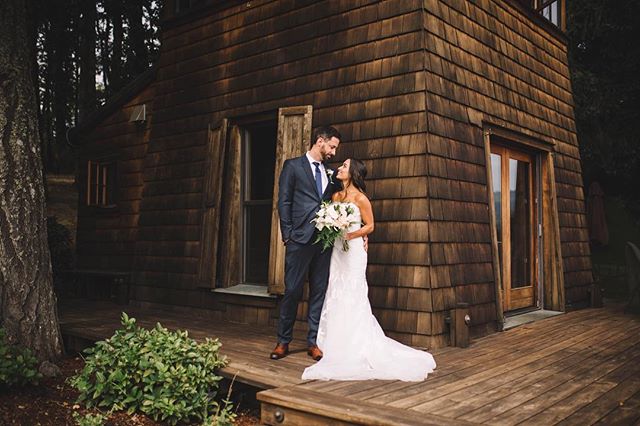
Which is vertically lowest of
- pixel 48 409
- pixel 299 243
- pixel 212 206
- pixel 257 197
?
pixel 48 409

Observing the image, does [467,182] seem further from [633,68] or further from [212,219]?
[633,68]

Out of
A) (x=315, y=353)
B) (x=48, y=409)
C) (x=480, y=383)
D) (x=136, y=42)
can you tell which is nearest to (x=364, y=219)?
(x=315, y=353)

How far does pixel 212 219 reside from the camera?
664cm

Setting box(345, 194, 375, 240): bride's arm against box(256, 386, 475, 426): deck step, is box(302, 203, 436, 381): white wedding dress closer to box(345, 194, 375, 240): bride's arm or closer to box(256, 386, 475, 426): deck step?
box(345, 194, 375, 240): bride's arm

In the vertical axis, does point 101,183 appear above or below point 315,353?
above

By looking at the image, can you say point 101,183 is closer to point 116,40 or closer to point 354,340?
point 354,340

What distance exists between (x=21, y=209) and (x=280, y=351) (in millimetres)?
2383

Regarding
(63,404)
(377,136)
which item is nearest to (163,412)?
(63,404)

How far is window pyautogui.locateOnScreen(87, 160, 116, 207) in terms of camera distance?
919 cm

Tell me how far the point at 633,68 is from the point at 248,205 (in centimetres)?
1008

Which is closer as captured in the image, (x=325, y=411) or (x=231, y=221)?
(x=325, y=411)

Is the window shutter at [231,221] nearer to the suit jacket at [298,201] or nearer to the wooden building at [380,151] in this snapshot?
the wooden building at [380,151]

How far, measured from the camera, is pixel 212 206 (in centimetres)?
666

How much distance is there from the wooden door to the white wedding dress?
2.56 metres
